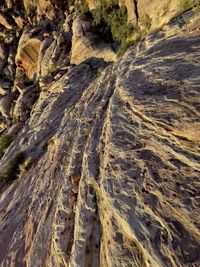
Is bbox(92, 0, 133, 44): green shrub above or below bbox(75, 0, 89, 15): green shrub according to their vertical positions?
below

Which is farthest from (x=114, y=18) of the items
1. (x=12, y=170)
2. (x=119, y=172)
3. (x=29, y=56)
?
(x=119, y=172)

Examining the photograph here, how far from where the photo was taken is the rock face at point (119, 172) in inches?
398

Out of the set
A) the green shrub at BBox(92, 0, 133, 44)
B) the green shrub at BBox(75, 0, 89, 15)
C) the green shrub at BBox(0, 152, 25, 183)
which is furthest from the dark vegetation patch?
the green shrub at BBox(0, 152, 25, 183)

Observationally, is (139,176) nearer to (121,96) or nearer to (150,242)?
(150,242)

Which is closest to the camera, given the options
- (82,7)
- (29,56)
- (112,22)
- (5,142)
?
(5,142)

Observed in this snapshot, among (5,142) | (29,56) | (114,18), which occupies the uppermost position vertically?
(29,56)

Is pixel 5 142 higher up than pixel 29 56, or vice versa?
pixel 29 56

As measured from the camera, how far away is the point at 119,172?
1266 centimetres

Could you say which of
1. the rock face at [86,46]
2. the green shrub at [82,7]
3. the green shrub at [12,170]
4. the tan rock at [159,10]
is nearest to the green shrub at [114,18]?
the rock face at [86,46]

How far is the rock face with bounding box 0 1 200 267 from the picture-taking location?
1012 cm

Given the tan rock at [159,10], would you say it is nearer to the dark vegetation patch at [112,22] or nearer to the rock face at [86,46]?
the dark vegetation patch at [112,22]

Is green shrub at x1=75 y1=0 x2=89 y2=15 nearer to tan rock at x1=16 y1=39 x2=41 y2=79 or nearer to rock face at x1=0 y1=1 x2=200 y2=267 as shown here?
tan rock at x1=16 y1=39 x2=41 y2=79

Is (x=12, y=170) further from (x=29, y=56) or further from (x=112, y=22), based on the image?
(x=29, y=56)

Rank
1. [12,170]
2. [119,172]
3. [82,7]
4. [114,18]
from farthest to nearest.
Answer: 1. [82,7]
2. [114,18]
3. [12,170]
4. [119,172]
